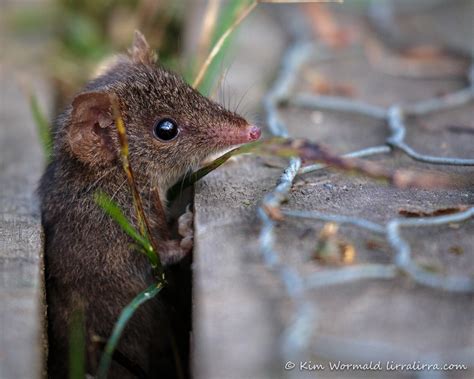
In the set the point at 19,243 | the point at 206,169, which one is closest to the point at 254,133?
the point at 206,169

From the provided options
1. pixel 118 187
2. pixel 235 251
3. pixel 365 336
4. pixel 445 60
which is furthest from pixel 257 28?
pixel 365 336

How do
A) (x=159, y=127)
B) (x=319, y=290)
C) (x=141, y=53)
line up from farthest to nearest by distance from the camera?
(x=141, y=53) < (x=159, y=127) < (x=319, y=290)

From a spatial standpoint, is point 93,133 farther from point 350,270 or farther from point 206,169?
point 350,270

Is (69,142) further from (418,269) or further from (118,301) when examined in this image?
(418,269)

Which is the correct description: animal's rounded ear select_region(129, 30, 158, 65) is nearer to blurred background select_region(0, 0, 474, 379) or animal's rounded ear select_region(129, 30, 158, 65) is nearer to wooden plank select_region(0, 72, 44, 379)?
blurred background select_region(0, 0, 474, 379)

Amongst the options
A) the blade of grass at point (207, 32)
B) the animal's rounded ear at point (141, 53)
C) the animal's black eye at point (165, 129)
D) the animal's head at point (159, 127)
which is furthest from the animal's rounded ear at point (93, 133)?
the blade of grass at point (207, 32)

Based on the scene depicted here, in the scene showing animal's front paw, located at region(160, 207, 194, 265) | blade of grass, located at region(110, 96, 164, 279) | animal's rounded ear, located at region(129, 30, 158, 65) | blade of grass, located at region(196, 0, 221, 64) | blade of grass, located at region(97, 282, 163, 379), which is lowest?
blade of grass, located at region(97, 282, 163, 379)

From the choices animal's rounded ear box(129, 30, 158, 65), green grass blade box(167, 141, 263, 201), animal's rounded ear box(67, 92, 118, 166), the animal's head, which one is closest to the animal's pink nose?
the animal's head

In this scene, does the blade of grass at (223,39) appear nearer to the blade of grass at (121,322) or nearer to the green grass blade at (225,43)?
the green grass blade at (225,43)
